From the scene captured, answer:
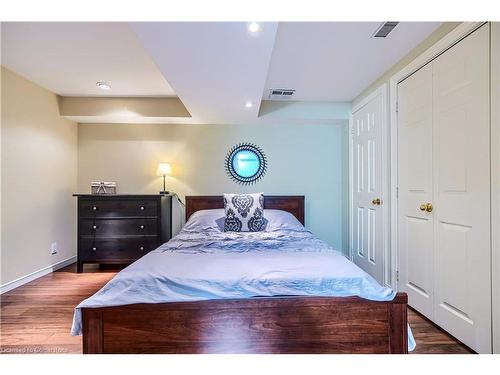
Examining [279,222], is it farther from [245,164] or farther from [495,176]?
[495,176]

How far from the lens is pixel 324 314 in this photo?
152 centimetres

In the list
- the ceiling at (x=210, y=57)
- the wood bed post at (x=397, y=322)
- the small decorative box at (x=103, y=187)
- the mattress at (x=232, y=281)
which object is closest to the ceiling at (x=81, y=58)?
the ceiling at (x=210, y=57)

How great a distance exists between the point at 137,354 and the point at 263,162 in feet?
9.51

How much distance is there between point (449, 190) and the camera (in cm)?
193

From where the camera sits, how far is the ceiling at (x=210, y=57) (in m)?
1.81

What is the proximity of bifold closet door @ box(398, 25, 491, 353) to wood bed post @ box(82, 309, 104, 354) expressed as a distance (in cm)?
213

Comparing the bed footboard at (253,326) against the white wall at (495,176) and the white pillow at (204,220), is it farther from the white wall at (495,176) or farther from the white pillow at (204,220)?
the white pillow at (204,220)

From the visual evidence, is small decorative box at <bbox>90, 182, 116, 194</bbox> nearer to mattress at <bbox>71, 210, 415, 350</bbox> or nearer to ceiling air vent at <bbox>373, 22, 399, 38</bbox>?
mattress at <bbox>71, 210, 415, 350</bbox>

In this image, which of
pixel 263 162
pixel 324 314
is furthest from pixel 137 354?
pixel 263 162

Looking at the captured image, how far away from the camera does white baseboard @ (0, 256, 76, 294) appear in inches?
111

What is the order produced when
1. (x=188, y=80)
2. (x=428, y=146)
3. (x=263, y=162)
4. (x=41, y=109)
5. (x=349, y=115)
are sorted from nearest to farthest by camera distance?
1. (x=428, y=146)
2. (x=188, y=80)
3. (x=41, y=109)
4. (x=349, y=115)
5. (x=263, y=162)

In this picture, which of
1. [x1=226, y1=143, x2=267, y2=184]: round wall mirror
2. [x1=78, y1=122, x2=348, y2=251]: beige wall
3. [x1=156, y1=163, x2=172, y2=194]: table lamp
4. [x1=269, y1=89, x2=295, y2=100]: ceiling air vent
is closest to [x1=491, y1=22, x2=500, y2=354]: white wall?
[x1=269, y1=89, x2=295, y2=100]: ceiling air vent

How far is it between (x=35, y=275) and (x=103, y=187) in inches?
48.6
